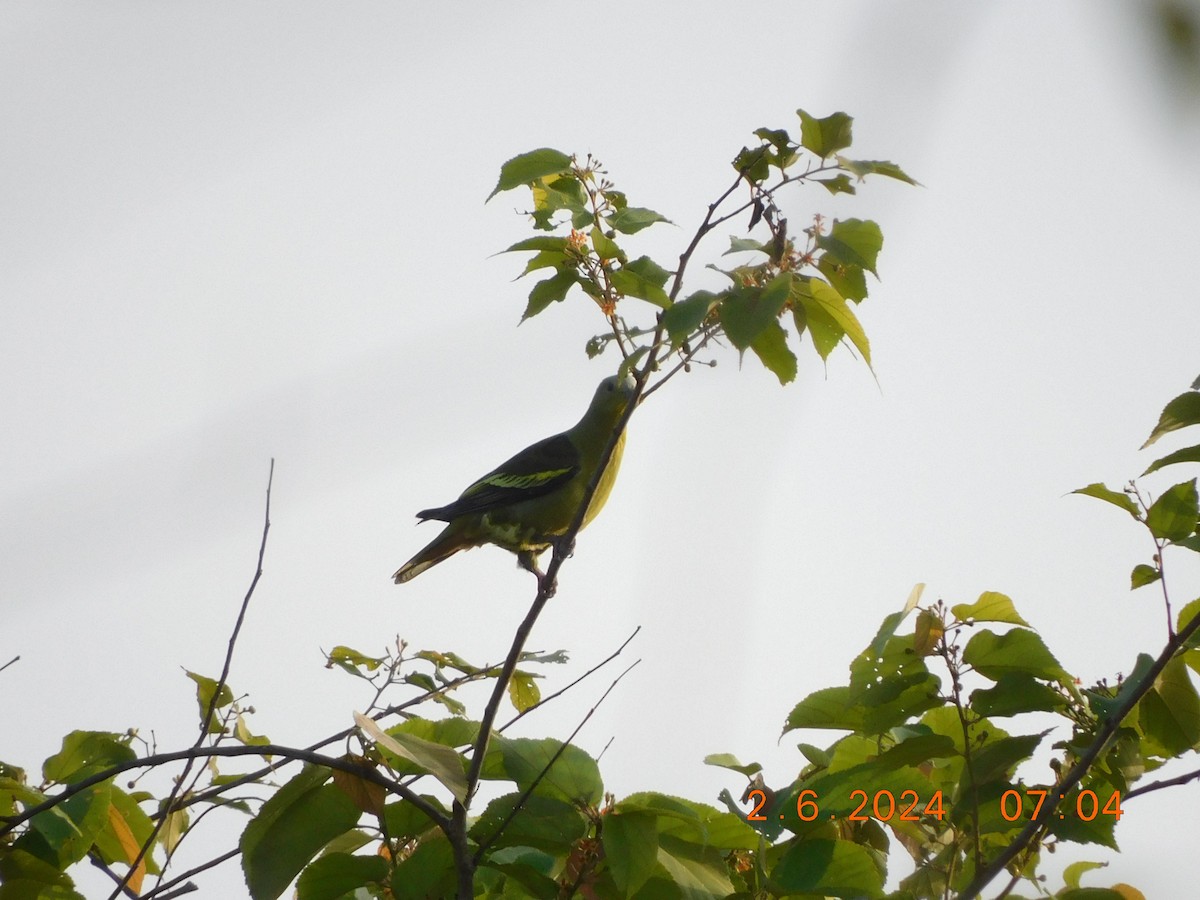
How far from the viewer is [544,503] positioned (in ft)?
25.4

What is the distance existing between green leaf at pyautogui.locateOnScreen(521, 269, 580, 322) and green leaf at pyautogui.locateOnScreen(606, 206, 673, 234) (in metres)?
0.18

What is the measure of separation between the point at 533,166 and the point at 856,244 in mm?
962

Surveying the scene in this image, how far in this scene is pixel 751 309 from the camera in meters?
2.73

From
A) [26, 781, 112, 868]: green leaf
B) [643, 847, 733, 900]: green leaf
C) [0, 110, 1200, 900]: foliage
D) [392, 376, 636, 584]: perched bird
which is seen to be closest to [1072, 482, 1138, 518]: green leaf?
[0, 110, 1200, 900]: foliage

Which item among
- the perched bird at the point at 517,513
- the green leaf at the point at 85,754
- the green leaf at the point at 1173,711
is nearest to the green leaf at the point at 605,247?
the green leaf at the point at 1173,711

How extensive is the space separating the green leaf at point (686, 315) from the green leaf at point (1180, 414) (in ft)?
3.92

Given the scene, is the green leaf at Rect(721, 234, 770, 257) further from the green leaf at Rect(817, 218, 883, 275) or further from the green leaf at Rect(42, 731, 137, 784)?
the green leaf at Rect(42, 731, 137, 784)

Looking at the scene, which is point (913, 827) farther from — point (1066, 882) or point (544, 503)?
point (544, 503)

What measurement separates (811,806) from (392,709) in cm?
125

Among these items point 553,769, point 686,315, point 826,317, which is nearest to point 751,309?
point 686,315

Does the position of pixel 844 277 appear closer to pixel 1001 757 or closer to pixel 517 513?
pixel 1001 757

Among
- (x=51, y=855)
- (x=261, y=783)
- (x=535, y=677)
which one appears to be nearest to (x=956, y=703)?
(x=535, y=677)

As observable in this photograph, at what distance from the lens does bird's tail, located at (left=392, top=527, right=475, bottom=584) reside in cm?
762

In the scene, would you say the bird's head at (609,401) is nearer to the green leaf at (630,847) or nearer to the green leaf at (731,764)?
the green leaf at (731,764)
